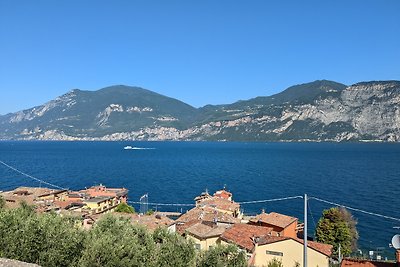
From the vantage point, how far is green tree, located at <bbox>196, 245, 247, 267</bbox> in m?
22.3

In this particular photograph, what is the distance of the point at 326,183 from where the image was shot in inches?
4269

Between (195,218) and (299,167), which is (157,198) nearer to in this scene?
(195,218)

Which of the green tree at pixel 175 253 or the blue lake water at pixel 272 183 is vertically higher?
the green tree at pixel 175 253

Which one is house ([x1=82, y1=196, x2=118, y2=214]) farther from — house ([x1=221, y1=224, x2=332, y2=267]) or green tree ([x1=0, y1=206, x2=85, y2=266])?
green tree ([x1=0, y1=206, x2=85, y2=266])

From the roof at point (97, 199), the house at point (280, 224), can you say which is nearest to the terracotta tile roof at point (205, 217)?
the house at point (280, 224)

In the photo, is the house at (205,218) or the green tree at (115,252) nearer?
the green tree at (115,252)

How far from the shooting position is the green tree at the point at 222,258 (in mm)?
22339

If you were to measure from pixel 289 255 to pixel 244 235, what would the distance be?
490 cm

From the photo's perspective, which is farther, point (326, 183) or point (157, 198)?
point (326, 183)

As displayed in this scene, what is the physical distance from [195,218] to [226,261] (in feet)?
83.4

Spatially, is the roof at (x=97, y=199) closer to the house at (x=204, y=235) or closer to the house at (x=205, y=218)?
the house at (x=205, y=218)

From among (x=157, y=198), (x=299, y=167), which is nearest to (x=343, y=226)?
(x=157, y=198)

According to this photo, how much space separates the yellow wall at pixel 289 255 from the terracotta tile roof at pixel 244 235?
3.68 ft

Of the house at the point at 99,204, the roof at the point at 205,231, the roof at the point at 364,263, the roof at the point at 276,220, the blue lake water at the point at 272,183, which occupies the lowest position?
the blue lake water at the point at 272,183
